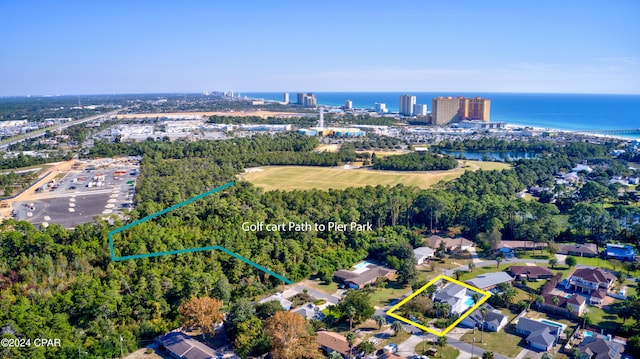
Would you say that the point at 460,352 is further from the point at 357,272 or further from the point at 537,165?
the point at 537,165

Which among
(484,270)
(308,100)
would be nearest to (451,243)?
(484,270)

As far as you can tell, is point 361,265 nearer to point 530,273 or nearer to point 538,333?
point 530,273

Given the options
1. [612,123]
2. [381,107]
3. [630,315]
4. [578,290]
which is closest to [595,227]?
[578,290]

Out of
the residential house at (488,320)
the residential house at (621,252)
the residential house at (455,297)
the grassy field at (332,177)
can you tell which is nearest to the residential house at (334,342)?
the residential house at (455,297)

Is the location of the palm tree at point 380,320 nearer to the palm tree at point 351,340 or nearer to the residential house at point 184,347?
the palm tree at point 351,340

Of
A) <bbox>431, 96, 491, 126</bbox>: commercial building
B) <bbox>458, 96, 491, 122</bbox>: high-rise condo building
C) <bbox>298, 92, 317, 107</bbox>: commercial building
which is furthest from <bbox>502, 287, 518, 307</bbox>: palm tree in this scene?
<bbox>298, 92, 317, 107</bbox>: commercial building

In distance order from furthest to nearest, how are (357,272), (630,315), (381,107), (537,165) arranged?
(381,107)
(537,165)
(357,272)
(630,315)
